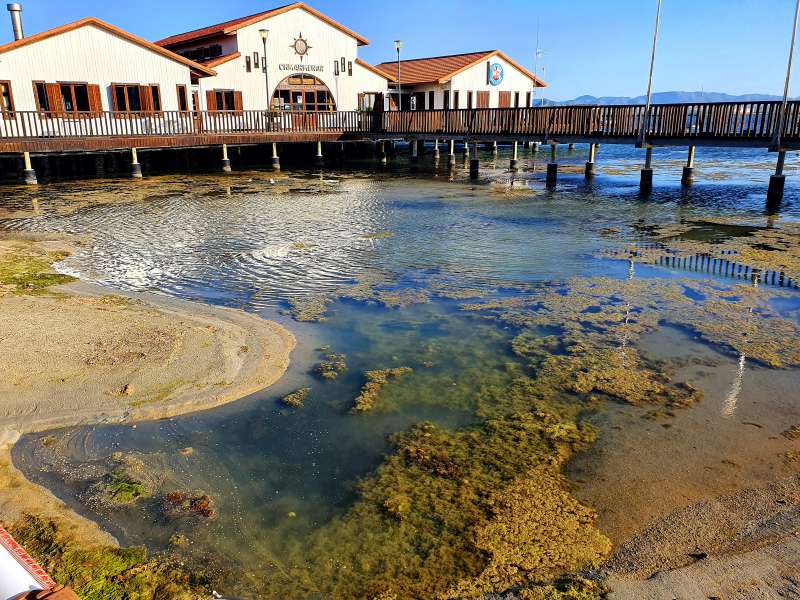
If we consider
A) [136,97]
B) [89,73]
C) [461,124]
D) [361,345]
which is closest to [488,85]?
[461,124]

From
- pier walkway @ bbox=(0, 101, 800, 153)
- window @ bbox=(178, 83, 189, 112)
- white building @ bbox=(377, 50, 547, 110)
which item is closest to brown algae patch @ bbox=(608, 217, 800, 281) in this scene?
pier walkway @ bbox=(0, 101, 800, 153)

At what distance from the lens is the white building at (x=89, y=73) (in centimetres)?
2566

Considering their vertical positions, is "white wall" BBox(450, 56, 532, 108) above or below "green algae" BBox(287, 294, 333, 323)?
above

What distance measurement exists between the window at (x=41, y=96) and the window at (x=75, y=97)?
2.04 ft

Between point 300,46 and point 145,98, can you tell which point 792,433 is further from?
point 300,46

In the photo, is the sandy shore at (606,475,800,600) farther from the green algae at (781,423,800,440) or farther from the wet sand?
the green algae at (781,423,800,440)

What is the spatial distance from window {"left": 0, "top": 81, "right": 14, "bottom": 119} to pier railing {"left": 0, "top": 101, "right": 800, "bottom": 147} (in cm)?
13

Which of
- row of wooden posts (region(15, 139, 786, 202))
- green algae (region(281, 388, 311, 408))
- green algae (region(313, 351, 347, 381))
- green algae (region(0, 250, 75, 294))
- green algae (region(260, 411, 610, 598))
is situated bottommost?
green algae (region(260, 411, 610, 598))

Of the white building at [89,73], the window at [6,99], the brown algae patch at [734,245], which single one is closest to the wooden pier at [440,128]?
the window at [6,99]

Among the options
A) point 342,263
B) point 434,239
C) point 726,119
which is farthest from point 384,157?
point 342,263

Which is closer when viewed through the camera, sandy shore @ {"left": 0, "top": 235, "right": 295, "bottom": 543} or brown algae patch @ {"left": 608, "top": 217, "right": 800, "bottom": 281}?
sandy shore @ {"left": 0, "top": 235, "right": 295, "bottom": 543}

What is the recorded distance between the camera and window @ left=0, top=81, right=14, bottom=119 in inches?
984

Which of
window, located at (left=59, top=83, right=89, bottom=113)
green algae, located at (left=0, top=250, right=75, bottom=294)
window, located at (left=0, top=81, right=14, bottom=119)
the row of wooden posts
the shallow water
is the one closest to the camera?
the shallow water

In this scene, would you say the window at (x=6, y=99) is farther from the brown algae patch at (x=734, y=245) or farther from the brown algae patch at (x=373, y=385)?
the brown algae patch at (x=373, y=385)
